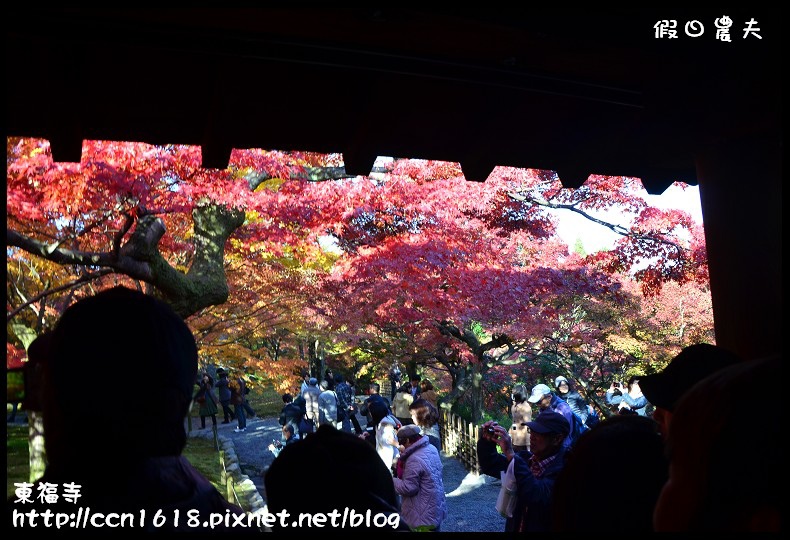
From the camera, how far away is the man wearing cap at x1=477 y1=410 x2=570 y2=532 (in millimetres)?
2688

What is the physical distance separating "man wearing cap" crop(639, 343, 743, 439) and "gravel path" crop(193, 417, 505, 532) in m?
4.77

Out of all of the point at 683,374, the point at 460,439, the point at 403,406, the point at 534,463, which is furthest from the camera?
the point at 460,439

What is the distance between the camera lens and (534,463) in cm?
318

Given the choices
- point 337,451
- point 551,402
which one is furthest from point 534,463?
point 551,402

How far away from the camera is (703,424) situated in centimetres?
83

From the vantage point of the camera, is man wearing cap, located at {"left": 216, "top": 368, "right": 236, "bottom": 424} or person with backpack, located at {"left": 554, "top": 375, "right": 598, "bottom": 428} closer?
person with backpack, located at {"left": 554, "top": 375, "right": 598, "bottom": 428}

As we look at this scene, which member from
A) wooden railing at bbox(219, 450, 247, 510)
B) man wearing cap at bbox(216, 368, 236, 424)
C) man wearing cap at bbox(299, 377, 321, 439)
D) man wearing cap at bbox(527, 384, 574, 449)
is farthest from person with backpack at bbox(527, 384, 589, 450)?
man wearing cap at bbox(216, 368, 236, 424)

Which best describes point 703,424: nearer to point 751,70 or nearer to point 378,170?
point 751,70

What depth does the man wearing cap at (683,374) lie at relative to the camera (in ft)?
6.89

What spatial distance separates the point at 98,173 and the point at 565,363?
1066cm

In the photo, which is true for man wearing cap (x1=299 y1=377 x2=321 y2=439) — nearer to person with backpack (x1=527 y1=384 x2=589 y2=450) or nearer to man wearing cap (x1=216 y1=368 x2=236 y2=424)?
person with backpack (x1=527 y1=384 x2=589 y2=450)

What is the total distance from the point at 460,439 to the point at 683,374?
27.5ft

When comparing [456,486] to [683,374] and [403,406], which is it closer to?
[403,406]

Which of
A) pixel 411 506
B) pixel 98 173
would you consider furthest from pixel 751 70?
pixel 98 173
